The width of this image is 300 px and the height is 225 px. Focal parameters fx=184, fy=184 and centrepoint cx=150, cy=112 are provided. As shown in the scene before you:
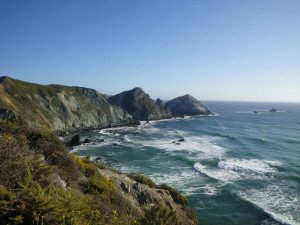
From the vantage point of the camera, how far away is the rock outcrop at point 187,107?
110500 millimetres

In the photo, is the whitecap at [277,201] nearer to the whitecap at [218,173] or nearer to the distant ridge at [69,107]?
the whitecap at [218,173]

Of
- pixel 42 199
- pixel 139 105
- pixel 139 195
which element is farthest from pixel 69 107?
pixel 42 199

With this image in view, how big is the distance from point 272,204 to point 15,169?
69.5 ft

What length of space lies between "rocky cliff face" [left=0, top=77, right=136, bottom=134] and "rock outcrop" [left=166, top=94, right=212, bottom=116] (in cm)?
4330

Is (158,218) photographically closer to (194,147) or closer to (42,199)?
(42,199)

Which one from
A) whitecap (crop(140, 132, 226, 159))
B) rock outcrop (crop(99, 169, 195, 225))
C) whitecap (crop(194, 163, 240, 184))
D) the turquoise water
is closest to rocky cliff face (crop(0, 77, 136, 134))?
the turquoise water

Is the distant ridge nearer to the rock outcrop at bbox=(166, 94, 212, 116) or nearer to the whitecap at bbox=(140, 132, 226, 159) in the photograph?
the rock outcrop at bbox=(166, 94, 212, 116)

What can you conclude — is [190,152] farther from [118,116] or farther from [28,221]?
[118,116]

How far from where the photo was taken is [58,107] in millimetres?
56812

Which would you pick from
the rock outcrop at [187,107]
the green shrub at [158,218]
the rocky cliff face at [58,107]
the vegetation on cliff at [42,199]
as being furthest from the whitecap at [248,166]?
the rock outcrop at [187,107]

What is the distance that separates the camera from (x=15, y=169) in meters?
5.88

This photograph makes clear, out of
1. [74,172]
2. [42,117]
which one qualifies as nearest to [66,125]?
[42,117]

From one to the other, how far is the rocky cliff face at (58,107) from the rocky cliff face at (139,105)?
775 cm

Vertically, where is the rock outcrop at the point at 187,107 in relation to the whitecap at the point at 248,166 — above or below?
above
